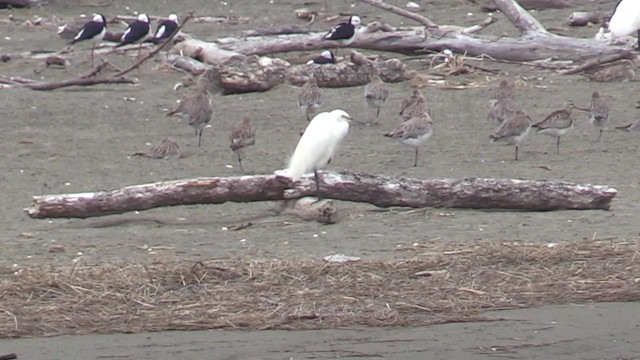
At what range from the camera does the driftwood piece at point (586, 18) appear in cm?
2100

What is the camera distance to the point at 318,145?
1147cm

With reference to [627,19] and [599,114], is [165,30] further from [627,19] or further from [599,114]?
[599,114]

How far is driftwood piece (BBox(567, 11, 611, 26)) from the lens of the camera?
68.9 feet

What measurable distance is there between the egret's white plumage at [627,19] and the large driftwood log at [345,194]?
692cm

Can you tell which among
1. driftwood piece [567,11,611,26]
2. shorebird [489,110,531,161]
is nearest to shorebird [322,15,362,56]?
driftwood piece [567,11,611,26]

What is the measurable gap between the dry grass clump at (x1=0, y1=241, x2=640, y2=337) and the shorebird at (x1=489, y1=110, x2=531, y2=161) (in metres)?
4.19

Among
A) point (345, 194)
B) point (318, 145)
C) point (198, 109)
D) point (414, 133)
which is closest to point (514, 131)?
point (414, 133)

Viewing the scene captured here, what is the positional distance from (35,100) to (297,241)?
7.23 m

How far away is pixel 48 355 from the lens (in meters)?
7.60

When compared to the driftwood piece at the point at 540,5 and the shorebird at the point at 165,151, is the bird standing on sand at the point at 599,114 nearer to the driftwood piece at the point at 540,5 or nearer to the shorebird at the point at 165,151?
the shorebird at the point at 165,151

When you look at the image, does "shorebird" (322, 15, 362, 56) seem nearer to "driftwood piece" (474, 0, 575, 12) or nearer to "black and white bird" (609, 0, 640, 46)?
"black and white bird" (609, 0, 640, 46)

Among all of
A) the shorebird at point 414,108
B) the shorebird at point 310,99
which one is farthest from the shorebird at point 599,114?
the shorebird at point 310,99

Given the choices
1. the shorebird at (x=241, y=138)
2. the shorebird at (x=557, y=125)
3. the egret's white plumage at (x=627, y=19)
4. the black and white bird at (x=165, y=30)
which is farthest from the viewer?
the black and white bird at (x=165, y=30)

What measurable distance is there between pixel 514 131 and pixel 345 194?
344cm
